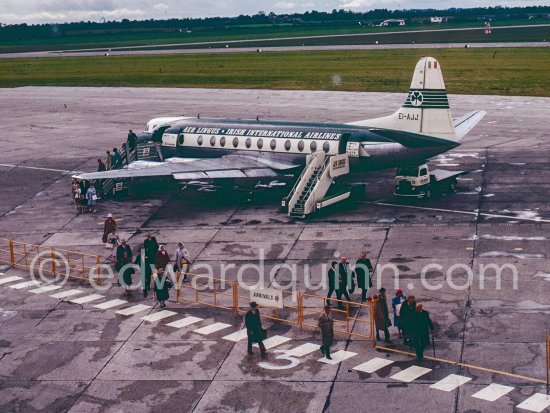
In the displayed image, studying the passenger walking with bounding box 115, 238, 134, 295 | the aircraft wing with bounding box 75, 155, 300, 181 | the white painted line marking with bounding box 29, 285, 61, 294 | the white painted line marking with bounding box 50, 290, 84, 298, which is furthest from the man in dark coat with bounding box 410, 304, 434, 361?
the aircraft wing with bounding box 75, 155, 300, 181

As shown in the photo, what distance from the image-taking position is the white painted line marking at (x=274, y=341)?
27.0 metres

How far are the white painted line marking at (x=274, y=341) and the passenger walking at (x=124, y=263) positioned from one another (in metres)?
7.74

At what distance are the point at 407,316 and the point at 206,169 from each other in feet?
74.2

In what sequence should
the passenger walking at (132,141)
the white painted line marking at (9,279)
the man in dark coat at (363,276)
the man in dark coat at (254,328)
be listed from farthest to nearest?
the passenger walking at (132,141), the white painted line marking at (9,279), the man in dark coat at (363,276), the man in dark coat at (254,328)

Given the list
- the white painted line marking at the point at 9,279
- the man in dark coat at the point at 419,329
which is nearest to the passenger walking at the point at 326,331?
the man in dark coat at the point at 419,329

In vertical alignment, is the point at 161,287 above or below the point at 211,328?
above

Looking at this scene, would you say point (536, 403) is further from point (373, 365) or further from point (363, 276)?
point (363, 276)

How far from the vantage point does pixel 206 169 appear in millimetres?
46250

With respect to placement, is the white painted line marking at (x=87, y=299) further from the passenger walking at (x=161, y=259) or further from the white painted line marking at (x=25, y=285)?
the white painted line marking at (x=25, y=285)

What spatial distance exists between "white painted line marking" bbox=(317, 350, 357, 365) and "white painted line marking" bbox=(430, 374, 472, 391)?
318 cm

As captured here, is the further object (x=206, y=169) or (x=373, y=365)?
(x=206, y=169)

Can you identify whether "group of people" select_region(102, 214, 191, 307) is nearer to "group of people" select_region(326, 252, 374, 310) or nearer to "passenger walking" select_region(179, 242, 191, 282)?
"passenger walking" select_region(179, 242, 191, 282)

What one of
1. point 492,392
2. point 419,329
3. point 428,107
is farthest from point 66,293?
point 428,107

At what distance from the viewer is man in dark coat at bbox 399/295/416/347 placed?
1007 inches
